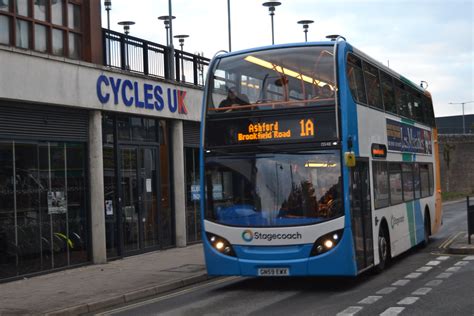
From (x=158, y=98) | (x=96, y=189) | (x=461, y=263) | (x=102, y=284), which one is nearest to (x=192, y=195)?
(x=158, y=98)

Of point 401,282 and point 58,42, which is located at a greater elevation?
point 58,42

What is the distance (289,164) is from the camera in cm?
1130

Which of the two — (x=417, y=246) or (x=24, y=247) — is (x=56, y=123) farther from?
(x=417, y=246)

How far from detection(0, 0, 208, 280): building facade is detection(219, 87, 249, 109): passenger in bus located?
14.2 feet

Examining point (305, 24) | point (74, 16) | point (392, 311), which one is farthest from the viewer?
point (305, 24)

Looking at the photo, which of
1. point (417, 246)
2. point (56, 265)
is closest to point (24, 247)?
point (56, 265)

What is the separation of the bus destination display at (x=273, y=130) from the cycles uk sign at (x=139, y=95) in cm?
506

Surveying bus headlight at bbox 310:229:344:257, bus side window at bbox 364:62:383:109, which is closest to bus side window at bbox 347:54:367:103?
bus side window at bbox 364:62:383:109

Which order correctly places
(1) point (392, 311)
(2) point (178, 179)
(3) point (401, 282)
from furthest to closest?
(2) point (178, 179)
(3) point (401, 282)
(1) point (392, 311)

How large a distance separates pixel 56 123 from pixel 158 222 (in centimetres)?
482

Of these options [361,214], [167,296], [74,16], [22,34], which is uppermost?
[74,16]

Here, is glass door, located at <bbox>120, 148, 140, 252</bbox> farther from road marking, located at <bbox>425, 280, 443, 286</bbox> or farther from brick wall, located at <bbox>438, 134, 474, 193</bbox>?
brick wall, located at <bbox>438, 134, 474, 193</bbox>

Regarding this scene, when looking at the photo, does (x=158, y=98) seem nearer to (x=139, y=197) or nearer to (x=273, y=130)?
(x=139, y=197)

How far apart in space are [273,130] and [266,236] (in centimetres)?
170
